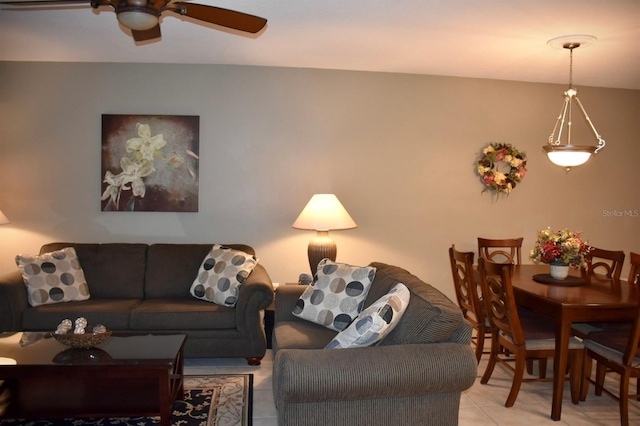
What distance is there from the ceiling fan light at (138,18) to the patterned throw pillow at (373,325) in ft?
5.56

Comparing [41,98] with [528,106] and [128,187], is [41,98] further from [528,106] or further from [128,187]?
[528,106]

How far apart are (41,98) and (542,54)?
4405 millimetres

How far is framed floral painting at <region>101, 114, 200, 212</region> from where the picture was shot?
458 centimetres

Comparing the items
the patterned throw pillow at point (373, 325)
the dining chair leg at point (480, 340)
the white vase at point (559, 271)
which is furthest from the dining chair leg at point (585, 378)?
the patterned throw pillow at point (373, 325)

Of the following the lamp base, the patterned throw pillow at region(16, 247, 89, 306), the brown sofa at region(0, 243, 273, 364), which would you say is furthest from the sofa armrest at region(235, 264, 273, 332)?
the patterned throw pillow at region(16, 247, 89, 306)

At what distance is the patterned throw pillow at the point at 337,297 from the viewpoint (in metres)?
3.23

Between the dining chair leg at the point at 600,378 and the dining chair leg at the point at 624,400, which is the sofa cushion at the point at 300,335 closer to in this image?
the dining chair leg at the point at 624,400

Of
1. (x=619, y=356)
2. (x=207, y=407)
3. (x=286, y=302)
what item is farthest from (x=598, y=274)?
(x=207, y=407)

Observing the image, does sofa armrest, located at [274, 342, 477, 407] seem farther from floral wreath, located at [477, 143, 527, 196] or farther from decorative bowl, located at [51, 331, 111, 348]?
floral wreath, located at [477, 143, 527, 196]

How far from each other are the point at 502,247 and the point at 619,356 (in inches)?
74.6

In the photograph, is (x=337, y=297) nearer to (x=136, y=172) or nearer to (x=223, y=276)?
(x=223, y=276)

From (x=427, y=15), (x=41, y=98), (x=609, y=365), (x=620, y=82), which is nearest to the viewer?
(x=609, y=365)

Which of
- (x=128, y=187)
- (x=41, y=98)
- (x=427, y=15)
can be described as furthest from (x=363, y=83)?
(x=41, y=98)

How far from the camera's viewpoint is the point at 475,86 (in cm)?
Answer: 492
